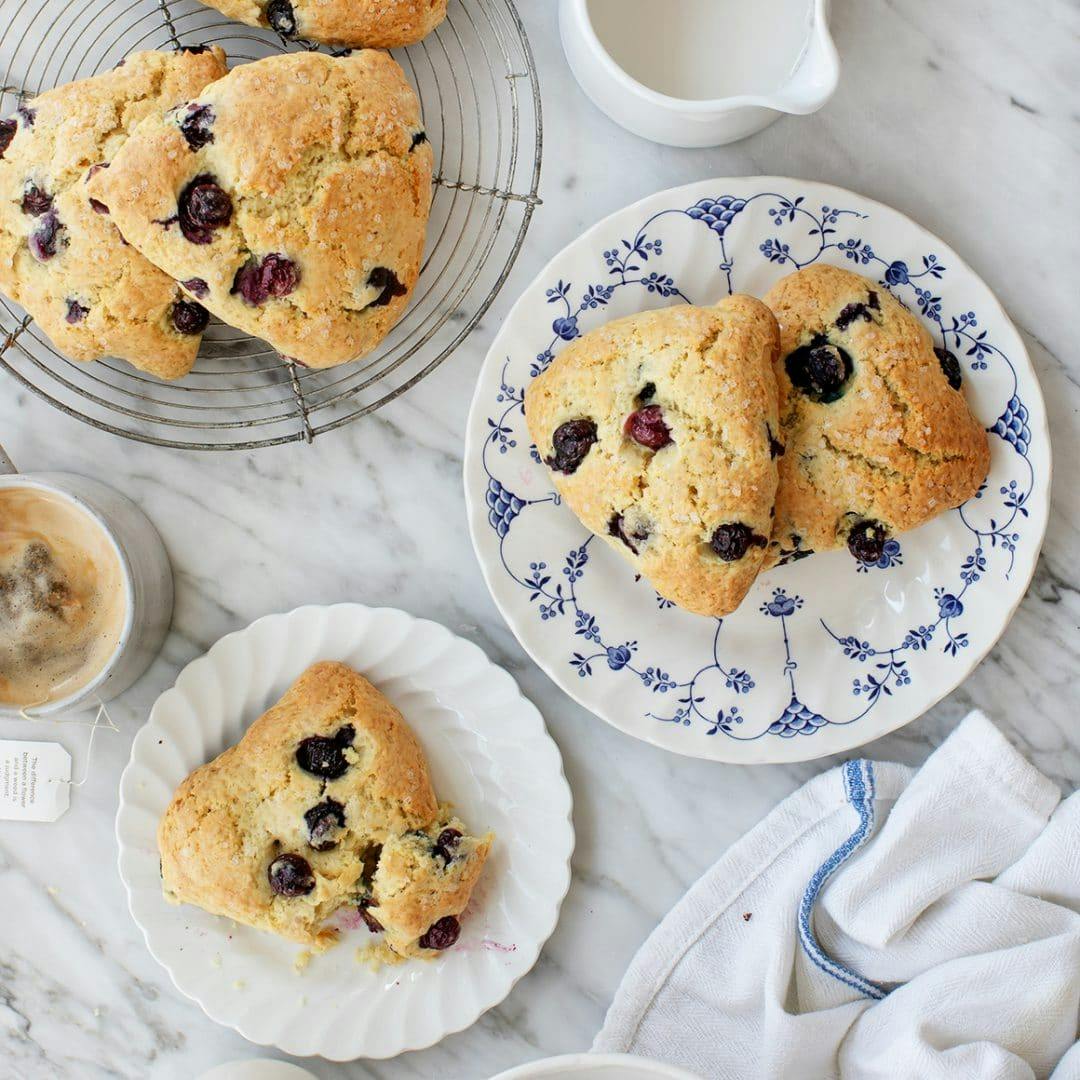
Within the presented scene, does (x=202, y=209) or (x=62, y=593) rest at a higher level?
(x=202, y=209)

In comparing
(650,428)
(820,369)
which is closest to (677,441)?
(650,428)

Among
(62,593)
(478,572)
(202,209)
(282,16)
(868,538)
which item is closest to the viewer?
(202,209)

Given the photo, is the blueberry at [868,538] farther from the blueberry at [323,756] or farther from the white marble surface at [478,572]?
the blueberry at [323,756]

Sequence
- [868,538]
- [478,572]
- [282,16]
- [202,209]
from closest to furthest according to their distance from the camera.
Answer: [202,209] < [282,16] < [868,538] < [478,572]

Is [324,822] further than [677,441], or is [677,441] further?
[324,822]

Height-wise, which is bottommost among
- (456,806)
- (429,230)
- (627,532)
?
(456,806)

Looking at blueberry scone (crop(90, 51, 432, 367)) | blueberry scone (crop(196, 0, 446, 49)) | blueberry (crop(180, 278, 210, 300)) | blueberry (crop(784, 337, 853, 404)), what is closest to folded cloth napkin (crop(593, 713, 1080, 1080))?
blueberry (crop(784, 337, 853, 404))

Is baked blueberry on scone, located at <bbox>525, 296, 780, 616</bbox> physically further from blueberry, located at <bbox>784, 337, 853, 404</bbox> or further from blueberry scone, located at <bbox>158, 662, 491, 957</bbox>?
blueberry scone, located at <bbox>158, 662, 491, 957</bbox>

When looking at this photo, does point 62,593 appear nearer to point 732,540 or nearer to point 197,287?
point 197,287
